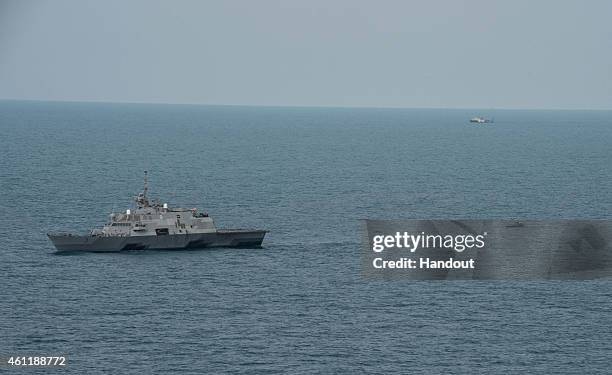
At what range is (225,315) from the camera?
356 feet

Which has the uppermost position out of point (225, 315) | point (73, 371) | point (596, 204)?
point (596, 204)

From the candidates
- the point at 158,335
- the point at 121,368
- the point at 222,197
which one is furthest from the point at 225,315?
the point at 222,197

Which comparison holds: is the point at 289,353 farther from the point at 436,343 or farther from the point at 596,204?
the point at 596,204

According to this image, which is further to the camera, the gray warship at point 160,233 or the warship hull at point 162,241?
the gray warship at point 160,233

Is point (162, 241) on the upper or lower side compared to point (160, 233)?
lower

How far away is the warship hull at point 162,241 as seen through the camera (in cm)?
13925

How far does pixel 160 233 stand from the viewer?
144250 millimetres

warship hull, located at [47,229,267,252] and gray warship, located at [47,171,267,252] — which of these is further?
gray warship, located at [47,171,267,252]

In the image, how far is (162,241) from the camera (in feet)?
473

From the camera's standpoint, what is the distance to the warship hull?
139250 mm

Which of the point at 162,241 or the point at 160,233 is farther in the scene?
the point at 160,233

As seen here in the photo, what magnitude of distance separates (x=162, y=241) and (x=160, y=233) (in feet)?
3.19

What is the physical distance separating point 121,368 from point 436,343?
2550 cm

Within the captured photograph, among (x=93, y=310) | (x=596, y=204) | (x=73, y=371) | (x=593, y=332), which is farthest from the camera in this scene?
(x=596, y=204)
